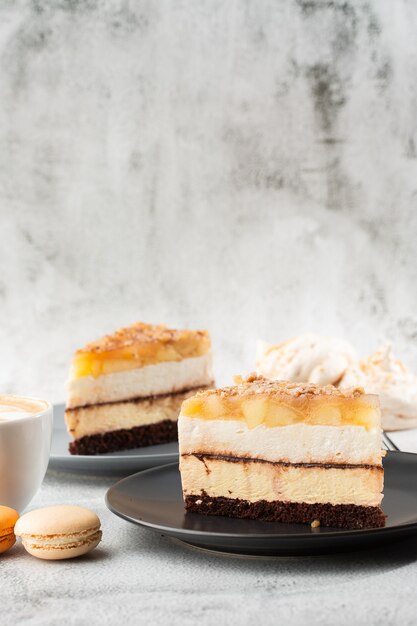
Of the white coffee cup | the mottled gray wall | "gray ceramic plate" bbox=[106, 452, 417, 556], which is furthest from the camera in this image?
the mottled gray wall

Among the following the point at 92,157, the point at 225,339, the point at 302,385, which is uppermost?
the point at 92,157

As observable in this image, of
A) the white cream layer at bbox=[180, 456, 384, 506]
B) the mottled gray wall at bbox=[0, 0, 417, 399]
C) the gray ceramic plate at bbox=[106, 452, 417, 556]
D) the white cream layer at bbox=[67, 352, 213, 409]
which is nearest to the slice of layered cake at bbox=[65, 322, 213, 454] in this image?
the white cream layer at bbox=[67, 352, 213, 409]

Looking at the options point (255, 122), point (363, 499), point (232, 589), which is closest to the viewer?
point (232, 589)

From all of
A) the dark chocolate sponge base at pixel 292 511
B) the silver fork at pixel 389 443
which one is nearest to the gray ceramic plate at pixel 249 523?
the dark chocolate sponge base at pixel 292 511

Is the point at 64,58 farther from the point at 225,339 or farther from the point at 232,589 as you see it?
the point at 232,589

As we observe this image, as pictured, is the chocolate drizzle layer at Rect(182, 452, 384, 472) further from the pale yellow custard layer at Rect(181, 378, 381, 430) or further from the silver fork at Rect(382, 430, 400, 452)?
the silver fork at Rect(382, 430, 400, 452)

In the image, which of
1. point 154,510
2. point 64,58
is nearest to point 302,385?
point 154,510

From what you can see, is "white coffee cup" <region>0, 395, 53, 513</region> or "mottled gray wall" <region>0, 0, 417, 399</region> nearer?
"white coffee cup" <region>0, 395, 53, 513</region>

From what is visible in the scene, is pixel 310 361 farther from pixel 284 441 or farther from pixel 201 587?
pixel 201 587
